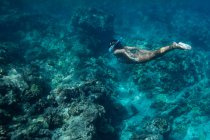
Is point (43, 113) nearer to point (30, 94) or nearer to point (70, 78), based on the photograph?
point (30, 94)

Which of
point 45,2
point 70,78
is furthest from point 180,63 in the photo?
point 45,2

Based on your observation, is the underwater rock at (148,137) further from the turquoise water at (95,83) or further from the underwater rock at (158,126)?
the underwater rock at (158,126)

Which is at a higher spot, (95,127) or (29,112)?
(29,112)

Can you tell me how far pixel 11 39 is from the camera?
76.2 feet

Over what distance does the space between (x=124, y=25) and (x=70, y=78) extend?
47.6 feet

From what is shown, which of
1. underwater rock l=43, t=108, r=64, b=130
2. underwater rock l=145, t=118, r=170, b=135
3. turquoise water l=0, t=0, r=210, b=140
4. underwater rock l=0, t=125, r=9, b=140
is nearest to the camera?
underwater rock l=0, t=125, r=9, b=140

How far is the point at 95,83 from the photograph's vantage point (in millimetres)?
13953

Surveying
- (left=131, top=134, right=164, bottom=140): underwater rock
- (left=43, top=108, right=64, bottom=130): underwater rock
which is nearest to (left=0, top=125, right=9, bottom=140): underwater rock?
(left=43, top=108, right=64, bottom=130): underwater rock

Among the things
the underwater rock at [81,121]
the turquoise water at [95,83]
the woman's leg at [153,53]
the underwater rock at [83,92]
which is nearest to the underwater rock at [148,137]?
the turquoise water at [95,83]

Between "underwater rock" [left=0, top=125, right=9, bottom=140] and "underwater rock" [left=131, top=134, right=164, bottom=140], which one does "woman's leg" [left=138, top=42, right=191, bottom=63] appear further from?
"underwater rock" [left=0, top=125, right=9, bottom=140]

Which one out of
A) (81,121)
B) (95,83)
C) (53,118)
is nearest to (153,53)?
(81,121)

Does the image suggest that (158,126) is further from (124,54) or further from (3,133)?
(3,133)

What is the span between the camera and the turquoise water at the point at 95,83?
1085 cm

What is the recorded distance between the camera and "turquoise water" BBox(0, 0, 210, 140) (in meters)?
10.9
